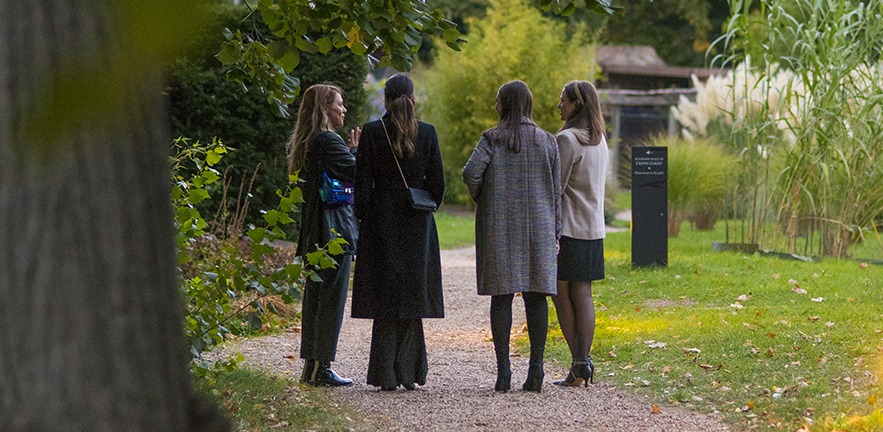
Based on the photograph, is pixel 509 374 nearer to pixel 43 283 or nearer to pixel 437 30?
pixel 437 30

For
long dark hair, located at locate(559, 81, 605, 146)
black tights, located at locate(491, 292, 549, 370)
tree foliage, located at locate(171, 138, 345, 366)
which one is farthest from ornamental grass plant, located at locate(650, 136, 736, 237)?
tree foliage, located at locate(171, 138, 345, 366)

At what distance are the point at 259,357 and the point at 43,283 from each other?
6344 mm

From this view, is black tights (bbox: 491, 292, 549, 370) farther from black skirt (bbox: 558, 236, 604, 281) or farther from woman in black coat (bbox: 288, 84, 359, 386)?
woman in black coat (bbox: 288, 84, 359, 386)

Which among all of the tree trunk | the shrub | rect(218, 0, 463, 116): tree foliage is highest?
the shrub

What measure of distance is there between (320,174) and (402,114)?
614 mm

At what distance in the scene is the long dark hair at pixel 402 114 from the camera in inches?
258

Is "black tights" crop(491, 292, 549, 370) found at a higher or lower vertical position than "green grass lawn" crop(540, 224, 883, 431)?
higher

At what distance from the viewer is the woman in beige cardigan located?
681cm

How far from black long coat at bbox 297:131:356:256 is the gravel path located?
2.86 ft

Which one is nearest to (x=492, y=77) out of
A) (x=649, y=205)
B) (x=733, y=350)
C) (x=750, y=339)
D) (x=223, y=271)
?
(x=649, y=205)

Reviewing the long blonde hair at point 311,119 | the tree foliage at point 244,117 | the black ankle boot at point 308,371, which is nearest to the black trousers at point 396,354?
the black ankle boot at point 308,371

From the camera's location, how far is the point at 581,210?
6.84m

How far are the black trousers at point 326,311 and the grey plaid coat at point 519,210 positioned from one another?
830 millimetres

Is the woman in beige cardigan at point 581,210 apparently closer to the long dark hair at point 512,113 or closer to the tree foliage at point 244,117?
the long dark hair at point 512,113
